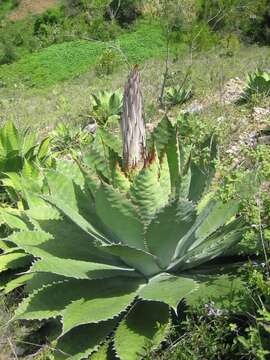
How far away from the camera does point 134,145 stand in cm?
271

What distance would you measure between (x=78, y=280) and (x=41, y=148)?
1926mm

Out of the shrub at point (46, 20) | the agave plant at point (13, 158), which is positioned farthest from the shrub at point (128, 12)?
the agave plant at point (13, 158)

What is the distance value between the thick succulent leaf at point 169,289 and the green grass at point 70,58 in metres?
17.2

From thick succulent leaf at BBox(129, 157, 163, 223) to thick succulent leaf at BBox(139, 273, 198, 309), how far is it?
12.6 inches

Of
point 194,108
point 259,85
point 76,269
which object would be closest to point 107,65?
point 194,108

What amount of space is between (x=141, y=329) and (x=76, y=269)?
0.42 metres

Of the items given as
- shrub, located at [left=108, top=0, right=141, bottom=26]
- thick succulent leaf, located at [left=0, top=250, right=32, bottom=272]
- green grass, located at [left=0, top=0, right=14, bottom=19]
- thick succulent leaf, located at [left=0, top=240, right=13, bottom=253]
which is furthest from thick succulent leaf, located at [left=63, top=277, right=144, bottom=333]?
green grass, located at [left=0, top=0, right=14, bottom=19]

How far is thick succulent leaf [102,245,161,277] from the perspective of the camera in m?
2.65

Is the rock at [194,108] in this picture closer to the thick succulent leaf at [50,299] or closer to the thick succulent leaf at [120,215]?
the thick succulent leaf at [120,215]

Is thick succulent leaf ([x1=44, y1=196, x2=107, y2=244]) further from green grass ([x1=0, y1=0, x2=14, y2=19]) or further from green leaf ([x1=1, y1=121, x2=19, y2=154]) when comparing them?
green grass ([x1=0, y1=0, x2=14, y2=19])

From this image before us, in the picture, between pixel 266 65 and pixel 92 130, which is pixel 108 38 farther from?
pixel 92 130

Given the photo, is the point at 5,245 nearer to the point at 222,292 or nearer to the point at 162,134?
the point at 162,134

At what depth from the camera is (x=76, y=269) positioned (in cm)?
274

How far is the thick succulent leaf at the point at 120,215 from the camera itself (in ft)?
Result: 8.84
